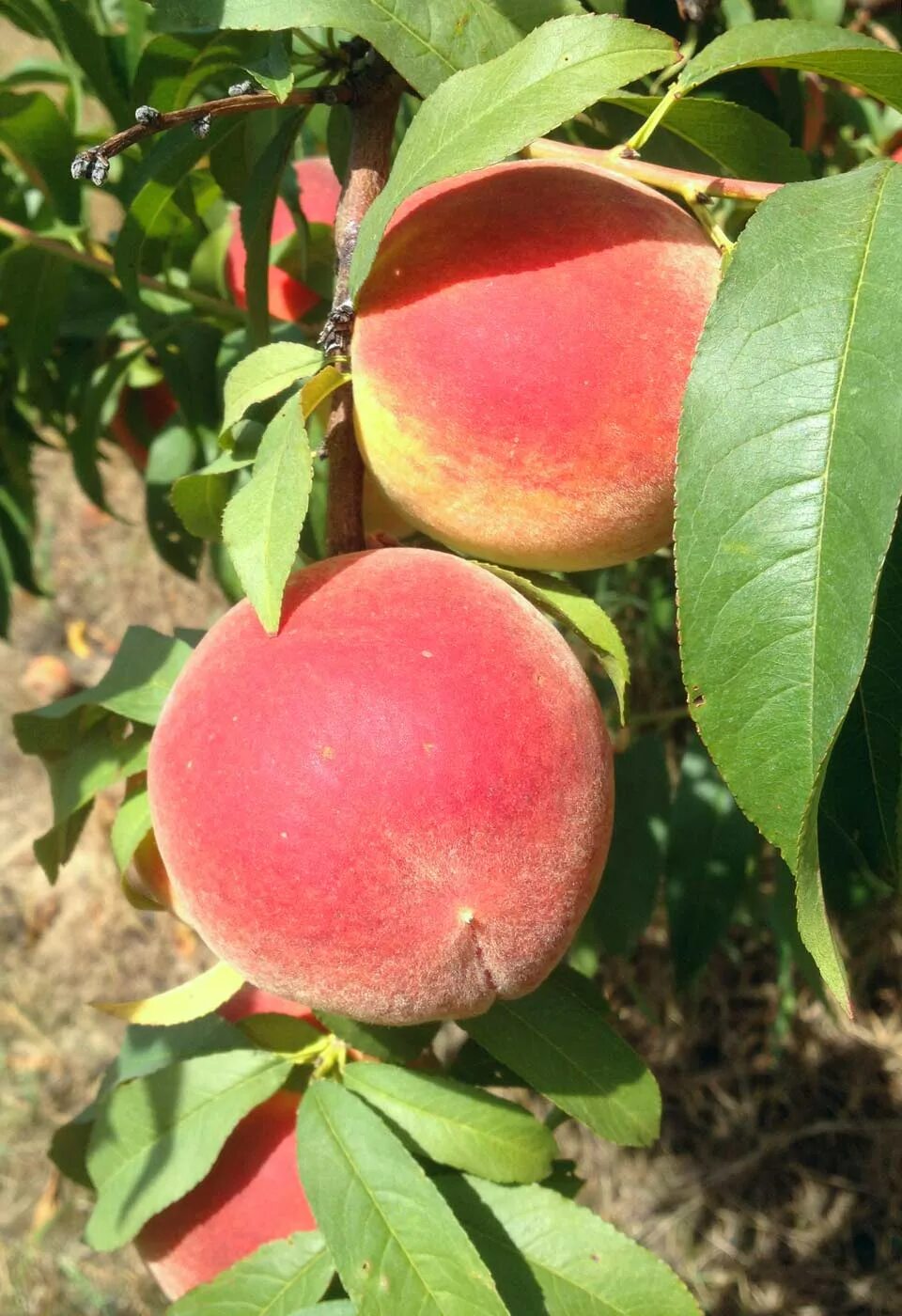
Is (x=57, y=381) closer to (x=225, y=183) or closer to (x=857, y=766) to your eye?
(x=225, y=183)

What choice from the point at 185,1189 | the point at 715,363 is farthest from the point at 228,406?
the point at 185,1189

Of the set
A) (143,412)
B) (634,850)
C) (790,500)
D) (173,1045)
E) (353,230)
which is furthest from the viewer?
(143,412)

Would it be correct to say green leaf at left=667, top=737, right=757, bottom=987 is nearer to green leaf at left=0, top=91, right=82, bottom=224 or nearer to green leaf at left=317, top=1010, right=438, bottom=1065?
green leaf at left=317, top=1010, right=438, bottom=1065

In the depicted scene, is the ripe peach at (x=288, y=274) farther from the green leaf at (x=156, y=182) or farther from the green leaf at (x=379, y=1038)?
the green leaf at (x=379, y=1038)

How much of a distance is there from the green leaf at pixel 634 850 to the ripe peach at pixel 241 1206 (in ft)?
1.14

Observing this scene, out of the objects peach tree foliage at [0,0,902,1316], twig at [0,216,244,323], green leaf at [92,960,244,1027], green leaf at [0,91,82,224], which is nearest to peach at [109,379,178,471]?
peach tree foliage at [0,0,902,1316]

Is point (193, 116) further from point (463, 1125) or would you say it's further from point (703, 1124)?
point (703, 1124)

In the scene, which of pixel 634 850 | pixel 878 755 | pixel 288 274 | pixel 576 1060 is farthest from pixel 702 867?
pixel 288 274

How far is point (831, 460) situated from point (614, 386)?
16cm

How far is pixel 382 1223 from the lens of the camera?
0.76m

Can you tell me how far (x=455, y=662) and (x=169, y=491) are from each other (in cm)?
67

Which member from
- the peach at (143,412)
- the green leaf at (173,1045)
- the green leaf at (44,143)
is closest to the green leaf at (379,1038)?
the green leaf at (173,1045)

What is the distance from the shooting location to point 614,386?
26.3 inches

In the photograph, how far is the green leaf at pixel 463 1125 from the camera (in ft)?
2.77
